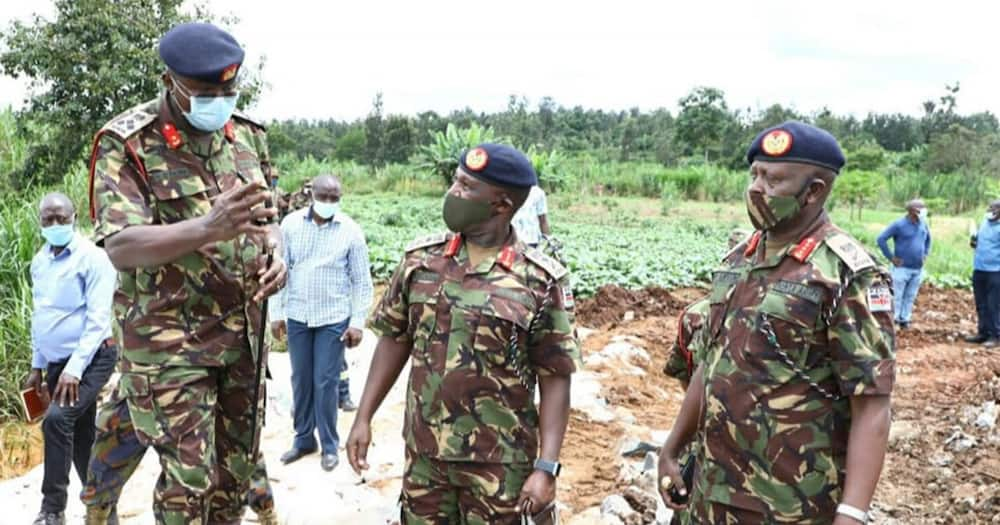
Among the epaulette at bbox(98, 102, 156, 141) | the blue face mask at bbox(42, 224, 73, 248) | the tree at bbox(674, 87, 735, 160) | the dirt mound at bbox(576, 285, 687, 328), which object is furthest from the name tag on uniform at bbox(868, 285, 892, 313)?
the tree at bbox(674, 87, 735, 160)

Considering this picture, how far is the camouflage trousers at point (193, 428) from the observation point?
2750mm

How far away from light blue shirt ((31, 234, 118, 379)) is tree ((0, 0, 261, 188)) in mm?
6268

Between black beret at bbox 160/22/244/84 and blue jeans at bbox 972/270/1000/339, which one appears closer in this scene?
black beret at bbox 160/22/244/84

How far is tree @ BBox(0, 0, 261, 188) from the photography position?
10.2 meters

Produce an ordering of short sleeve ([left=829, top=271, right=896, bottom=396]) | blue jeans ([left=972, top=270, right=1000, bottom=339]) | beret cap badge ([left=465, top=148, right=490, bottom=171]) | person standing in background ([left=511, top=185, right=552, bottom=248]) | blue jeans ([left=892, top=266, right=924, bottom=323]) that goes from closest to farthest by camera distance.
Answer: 1. short sleeve ([left=829, top=271, right=896, bottom=396])
2. beret cap badge ([left=465, top=148, right=490, bottom=171])
3. person standing in background ([left=511, top=185, right=552, bottom=248])
4. blue jeans ([left=972, top=270, right=1000, bottom=339])
5. blue jeans ([left=892, top=266, right=924, bottom=323])

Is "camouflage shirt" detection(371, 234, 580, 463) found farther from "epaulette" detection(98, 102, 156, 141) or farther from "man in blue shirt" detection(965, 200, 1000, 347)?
"man in blue shirt" detection(965, 200, 1000, 347)

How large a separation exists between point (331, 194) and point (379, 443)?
1.78 m

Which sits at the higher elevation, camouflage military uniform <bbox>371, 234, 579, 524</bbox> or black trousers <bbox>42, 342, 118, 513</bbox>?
camouflage military uniform <bbox>371, 234, 579, 524</bbox>

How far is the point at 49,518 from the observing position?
413 cm

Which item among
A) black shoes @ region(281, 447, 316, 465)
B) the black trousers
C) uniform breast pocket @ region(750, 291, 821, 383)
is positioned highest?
uniform breast pocket @ region(750, 291, 821, 383)

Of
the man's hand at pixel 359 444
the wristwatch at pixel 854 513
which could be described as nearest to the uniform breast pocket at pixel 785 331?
the wristwatch at pixel 854 513

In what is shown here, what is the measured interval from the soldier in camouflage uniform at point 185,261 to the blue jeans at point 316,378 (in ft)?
6.89

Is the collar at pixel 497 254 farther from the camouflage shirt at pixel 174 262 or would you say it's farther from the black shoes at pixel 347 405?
the black shoes at pixel 347 405

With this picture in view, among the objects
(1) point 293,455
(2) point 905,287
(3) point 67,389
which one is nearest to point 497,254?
(3) point 67,389
